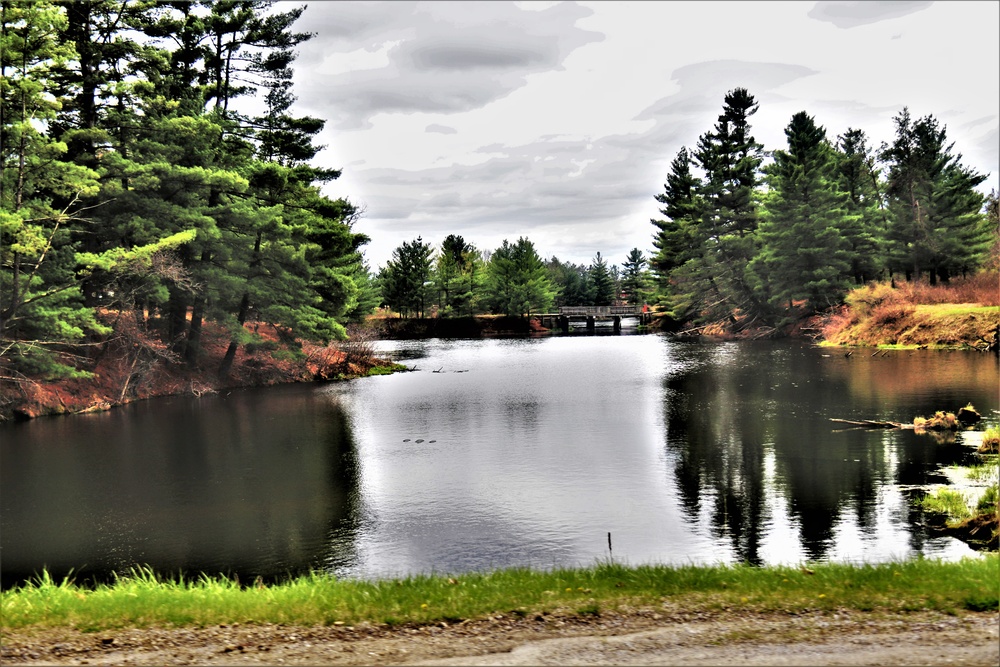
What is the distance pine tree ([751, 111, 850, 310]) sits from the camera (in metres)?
74.0

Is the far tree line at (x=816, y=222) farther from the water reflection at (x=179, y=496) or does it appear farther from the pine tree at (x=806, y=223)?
the water reflection at (x=179, y=496)

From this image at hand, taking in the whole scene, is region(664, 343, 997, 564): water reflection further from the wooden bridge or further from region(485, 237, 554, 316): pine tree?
region(485, 237, 554, 316): pine tree

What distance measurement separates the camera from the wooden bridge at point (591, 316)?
408 ft

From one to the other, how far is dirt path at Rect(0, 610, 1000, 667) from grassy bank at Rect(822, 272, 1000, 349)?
55897mm

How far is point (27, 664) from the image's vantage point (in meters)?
7.77

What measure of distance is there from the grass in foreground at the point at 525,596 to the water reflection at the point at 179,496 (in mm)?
3325

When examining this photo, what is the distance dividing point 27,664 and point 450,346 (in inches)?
3207

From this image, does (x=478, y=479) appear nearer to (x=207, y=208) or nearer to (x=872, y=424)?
(x=872, y=424)

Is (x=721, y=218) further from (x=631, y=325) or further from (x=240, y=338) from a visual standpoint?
(x=240, y=338)

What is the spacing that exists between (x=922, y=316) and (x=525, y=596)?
61.2 m

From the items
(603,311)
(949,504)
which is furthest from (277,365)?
(603,311)

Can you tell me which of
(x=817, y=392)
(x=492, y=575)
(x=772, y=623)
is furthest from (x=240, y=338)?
(x=772, y=623)

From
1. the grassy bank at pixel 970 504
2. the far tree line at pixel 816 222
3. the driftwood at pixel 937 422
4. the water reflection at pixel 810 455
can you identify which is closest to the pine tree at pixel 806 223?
the far tree line at pixel 816 222

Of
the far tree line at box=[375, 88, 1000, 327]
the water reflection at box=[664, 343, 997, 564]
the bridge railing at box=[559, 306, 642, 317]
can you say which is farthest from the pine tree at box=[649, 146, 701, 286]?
the water reflection at box=[664, 343, 997, 564]
